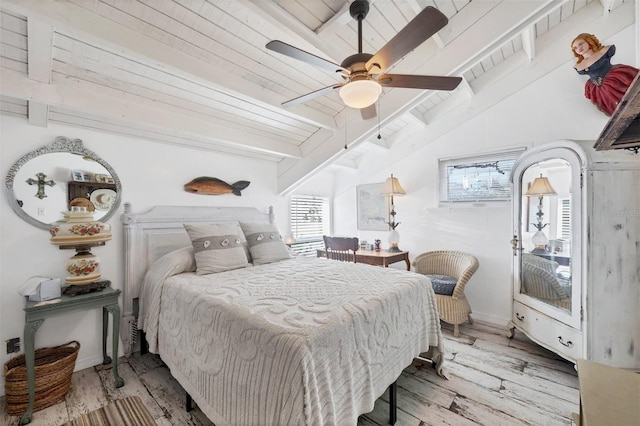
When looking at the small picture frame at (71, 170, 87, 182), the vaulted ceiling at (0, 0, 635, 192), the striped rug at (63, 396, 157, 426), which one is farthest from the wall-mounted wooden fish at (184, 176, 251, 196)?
the striped rug at (63, 396, 157, 426)

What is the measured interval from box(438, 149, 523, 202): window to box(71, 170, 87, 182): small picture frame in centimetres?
388

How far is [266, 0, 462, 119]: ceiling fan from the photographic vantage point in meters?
1.33

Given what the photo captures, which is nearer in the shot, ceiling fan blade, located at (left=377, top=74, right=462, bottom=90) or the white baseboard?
ceiling fan blade, located at (left=377, top=74, right=462, bottom=90)

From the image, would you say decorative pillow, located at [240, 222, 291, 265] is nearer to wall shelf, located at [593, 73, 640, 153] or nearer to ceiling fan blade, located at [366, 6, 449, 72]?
ceiling fan blade, located at [366, 6, 449, 72]

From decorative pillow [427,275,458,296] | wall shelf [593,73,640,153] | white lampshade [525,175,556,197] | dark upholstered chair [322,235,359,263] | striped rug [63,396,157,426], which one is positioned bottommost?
striped rug [63,396,157,426]

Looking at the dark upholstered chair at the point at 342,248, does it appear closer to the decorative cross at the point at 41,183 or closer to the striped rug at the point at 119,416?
the striped rug at the point at 119,416

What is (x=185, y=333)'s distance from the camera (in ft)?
5.72

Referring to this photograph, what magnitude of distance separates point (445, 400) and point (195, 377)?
1722 millimetres

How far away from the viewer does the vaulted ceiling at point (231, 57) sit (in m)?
1.53

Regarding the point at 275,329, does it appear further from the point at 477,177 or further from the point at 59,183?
the point at 477,177

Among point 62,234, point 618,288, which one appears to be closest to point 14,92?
point 62,234

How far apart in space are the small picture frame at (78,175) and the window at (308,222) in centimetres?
252

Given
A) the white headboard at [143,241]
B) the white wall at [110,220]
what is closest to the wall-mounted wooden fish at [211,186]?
the white wall at [110,220]

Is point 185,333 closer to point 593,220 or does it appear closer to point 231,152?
point 231,152
